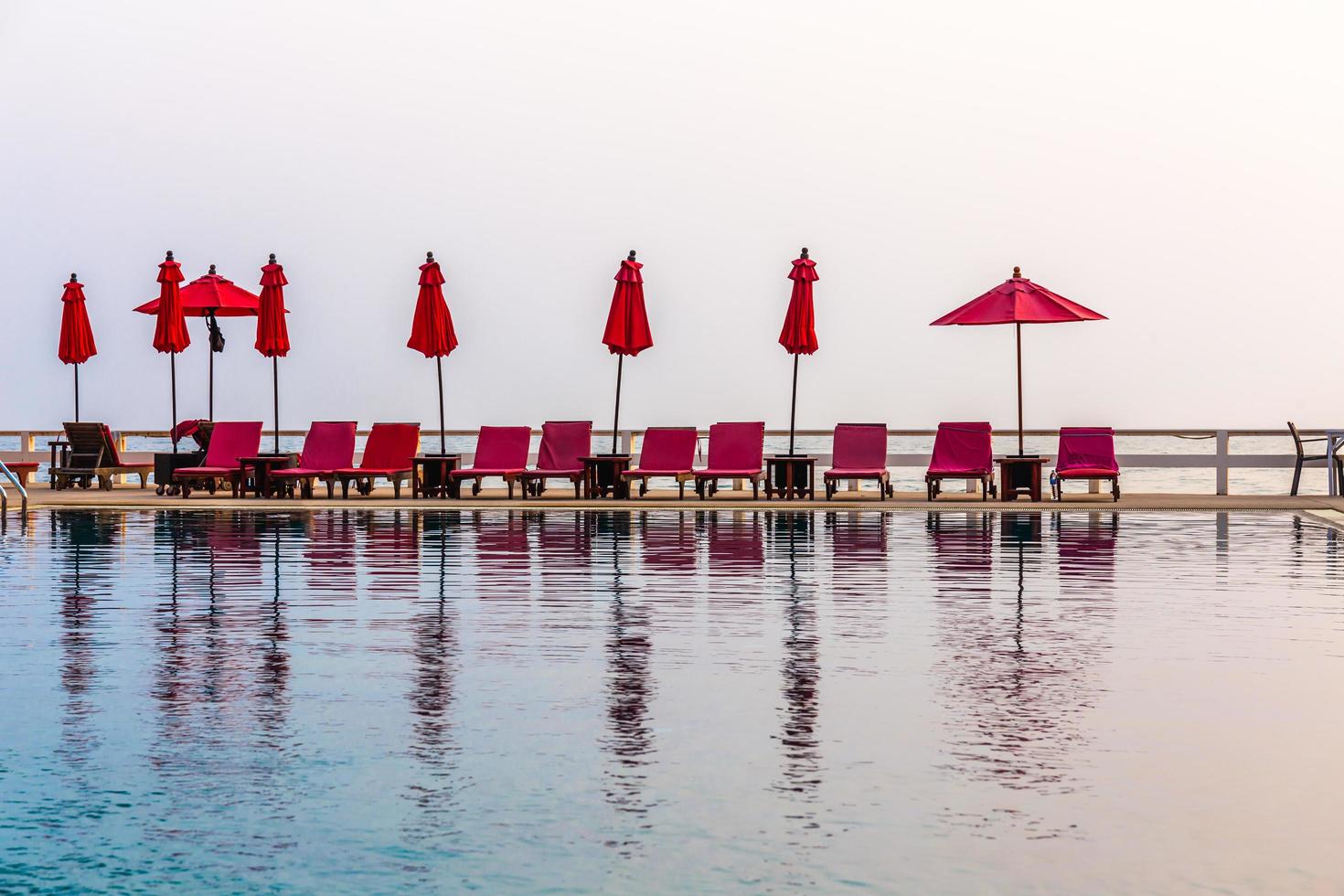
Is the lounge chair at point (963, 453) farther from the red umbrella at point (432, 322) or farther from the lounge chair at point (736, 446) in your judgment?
the red umbrella at point (432, 322)

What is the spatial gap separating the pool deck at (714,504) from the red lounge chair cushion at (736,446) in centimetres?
47

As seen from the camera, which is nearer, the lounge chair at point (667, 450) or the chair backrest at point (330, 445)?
the lounge chair at point (667, 450)

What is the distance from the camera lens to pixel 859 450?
20953 mm

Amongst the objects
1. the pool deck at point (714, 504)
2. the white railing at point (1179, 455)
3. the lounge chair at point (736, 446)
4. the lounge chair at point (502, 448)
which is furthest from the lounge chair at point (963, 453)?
the lounge chair at point (502, 448)

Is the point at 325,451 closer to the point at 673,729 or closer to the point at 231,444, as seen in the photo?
the point at 231,444

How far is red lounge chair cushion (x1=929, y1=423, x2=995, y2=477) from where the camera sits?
67.0ft

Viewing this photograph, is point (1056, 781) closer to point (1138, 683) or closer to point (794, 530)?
point (1138, 683)

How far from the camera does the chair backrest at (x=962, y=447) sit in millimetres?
20422

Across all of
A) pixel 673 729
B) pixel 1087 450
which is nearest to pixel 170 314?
pixel 1087 450

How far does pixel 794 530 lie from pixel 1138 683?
952cm

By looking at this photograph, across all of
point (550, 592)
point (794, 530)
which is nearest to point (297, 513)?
point (794, 530)

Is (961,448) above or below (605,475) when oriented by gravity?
above

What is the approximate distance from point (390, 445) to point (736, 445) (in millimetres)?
4665

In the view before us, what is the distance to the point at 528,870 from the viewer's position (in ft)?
13.9
